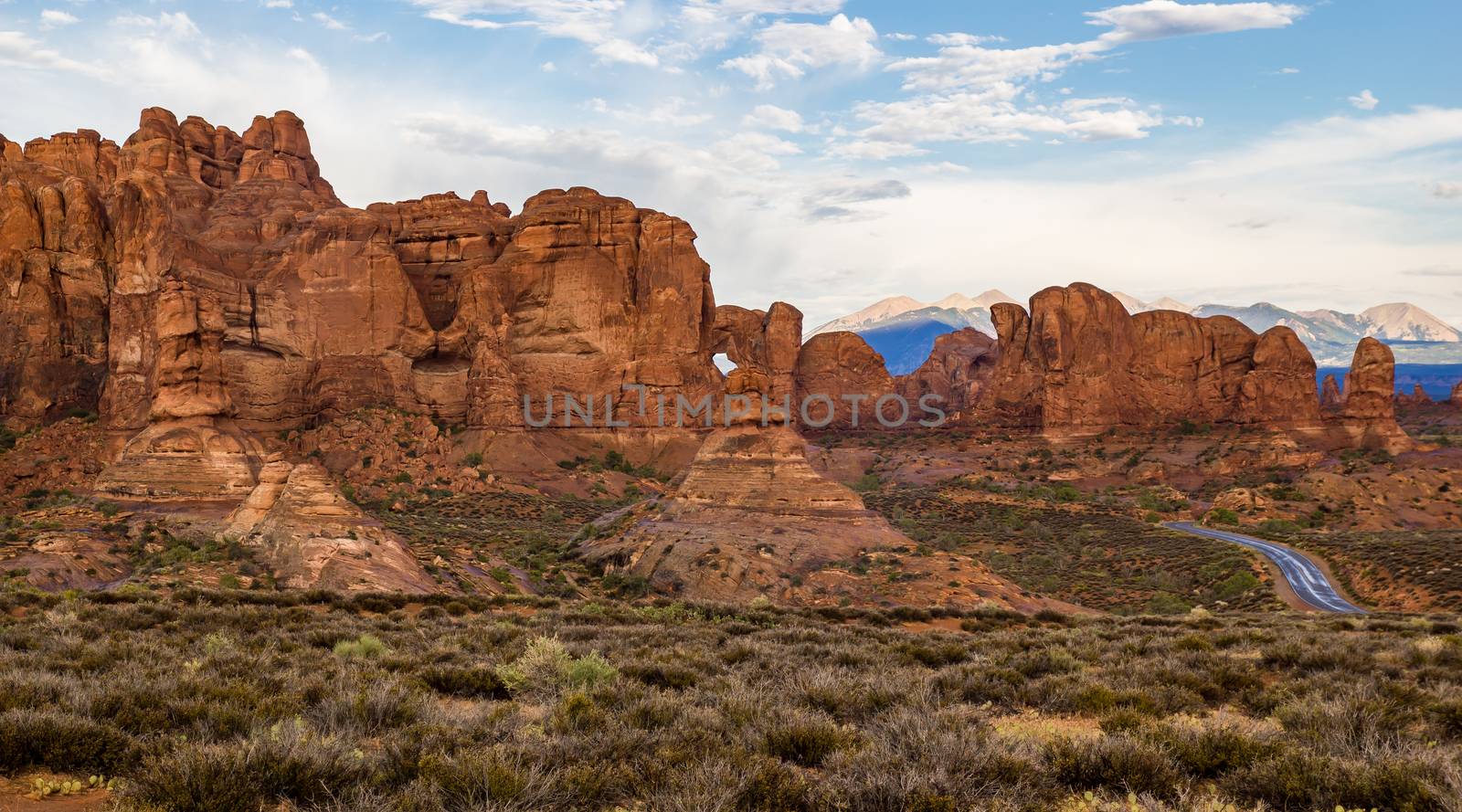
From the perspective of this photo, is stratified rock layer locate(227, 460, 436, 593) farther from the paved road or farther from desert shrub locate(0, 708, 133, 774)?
the paved road

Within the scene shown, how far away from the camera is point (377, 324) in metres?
78.0

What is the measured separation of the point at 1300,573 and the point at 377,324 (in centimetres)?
7221

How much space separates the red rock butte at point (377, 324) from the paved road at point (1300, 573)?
95.4 ft

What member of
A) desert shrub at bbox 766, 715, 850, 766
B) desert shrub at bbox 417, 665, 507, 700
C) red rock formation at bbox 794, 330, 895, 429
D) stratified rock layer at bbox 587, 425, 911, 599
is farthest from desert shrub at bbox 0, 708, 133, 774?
red rock formation at bbox 794, 330, 895, 429

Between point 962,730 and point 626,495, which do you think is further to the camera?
point 626,495

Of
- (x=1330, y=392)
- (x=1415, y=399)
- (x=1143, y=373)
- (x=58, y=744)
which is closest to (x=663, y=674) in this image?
(x=58, y=744)

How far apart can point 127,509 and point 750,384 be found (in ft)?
97.3

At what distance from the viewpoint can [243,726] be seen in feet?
25.6

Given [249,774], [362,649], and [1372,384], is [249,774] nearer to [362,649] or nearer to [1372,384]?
[362,649]

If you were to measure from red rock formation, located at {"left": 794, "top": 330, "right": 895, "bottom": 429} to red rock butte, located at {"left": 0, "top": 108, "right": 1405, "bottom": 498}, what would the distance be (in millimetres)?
4080

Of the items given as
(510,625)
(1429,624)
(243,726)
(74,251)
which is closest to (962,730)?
(243,726)

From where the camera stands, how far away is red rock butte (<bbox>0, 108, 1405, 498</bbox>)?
5781cm

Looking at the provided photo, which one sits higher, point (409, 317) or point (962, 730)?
point (409, 317)

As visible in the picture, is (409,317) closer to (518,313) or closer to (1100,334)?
(518,313)
